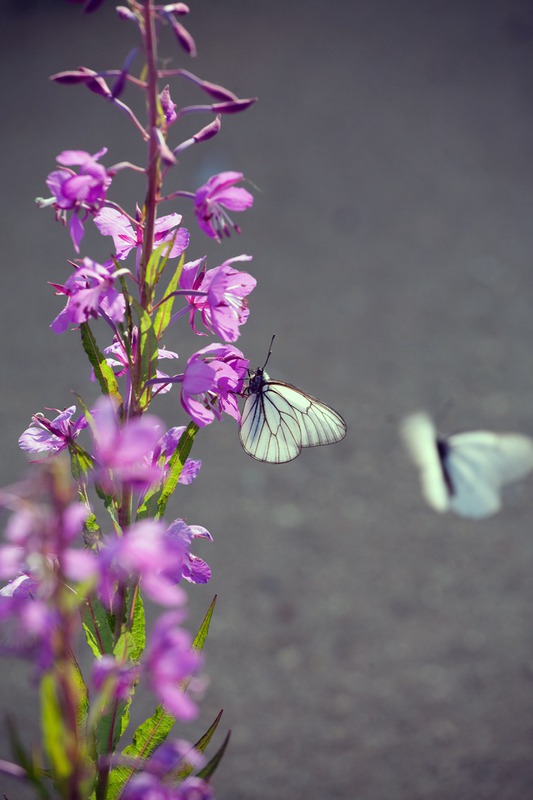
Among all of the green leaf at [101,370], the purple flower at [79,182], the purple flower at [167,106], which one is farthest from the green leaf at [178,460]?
the purple flower at [167,106]

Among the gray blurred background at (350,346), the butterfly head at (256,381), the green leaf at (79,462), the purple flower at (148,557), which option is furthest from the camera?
the gray blurred background at (350,346)

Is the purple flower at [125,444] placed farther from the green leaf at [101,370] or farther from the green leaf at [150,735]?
the green leaf at [150,735]

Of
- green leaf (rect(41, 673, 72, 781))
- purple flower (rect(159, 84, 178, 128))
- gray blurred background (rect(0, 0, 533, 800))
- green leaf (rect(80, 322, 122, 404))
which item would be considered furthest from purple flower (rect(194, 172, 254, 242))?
gray blurred background (rect(0, 0, 533, 800))

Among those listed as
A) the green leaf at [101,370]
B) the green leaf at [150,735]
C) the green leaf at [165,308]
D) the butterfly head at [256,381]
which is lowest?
the green leaf at [150,735]

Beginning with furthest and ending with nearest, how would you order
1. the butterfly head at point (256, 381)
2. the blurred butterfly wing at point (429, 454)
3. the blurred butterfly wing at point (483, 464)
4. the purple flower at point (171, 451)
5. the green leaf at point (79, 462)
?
1. the blurred butterfly wing at point (429, 454)
2. the blurred butterfly wing at point (483, 464)
3. the butterfly head at point (256, 381)
4. the purple flower at point (171, 451)
5. the green leaf at point (79, 462)

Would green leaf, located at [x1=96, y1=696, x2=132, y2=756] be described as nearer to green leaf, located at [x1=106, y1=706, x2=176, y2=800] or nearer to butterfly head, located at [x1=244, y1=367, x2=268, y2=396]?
green leaf, located at [x1=106, y1=706, x2=176, y2=800]

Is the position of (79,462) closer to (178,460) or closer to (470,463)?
(178,460)

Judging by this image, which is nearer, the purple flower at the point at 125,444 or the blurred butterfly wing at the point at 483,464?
the purple flower at the point at 125,444
